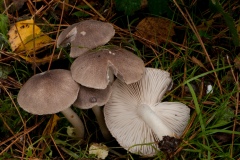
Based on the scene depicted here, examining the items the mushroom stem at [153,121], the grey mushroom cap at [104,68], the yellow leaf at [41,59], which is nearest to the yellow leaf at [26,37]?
the yellow leaf at [41,59]

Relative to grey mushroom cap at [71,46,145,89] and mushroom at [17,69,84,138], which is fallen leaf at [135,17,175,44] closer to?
grey mushroom cap at [71,46,145,89]

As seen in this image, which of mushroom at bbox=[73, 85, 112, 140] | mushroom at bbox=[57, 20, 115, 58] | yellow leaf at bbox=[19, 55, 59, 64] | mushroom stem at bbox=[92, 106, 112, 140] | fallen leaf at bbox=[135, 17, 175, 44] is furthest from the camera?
fallen leaf at bbox=[135, 17, 175, 44]

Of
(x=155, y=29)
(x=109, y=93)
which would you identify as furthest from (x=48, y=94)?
(x=155, y=29)

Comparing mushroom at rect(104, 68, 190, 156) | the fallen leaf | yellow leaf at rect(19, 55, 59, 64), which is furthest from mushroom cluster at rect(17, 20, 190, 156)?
the fallen leaf

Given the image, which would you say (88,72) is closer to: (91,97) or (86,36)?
(91,97)

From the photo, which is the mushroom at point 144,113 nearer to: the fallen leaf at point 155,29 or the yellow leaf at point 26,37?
the fallen leaf at point 155,29

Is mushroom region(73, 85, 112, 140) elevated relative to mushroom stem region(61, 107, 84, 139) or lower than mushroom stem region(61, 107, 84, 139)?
elevated

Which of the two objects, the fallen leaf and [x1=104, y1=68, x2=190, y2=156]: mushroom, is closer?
[x1=104, y1=68, x2=190, y2=156]: mushroom
